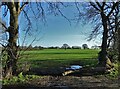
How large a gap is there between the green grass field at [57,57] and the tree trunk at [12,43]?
0.25 metres

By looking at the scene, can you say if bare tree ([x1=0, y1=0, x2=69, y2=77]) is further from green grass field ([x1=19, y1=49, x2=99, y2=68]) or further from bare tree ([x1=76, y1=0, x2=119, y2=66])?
bare tree ([x1=76, y1=0, x2=119, y2=66])

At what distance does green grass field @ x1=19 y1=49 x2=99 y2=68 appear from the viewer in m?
6.13

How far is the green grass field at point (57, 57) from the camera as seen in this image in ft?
20.1

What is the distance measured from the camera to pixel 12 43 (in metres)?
5.81

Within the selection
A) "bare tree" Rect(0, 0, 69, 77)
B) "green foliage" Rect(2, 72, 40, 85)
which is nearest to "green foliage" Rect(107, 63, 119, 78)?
"green foliage" Rect(2, 72, 40, 85)

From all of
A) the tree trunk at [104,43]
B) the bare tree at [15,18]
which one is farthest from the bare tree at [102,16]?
the bare tree at [15,18]

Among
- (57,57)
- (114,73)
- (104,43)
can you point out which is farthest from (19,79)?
(104,43)

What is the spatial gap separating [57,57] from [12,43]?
6.30 feet

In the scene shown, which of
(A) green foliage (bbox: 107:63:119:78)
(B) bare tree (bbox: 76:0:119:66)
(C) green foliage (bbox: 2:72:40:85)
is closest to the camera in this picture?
(C) green foliage (bbox: 2:72:40:85)

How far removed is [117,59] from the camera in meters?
7.83

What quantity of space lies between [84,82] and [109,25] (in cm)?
319

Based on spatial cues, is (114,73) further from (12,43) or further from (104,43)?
(12,43)

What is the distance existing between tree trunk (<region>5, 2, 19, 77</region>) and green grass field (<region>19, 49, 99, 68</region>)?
0.82 ft

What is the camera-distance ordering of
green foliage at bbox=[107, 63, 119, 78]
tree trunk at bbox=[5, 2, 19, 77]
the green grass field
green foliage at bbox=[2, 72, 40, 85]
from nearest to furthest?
green foliage at bbox=[2, 72, 40, 85], tree trunk at bbox=[5, 2, 19, 77], the green grass field, green foliage at bbox=[107, 63, 119, 78]
